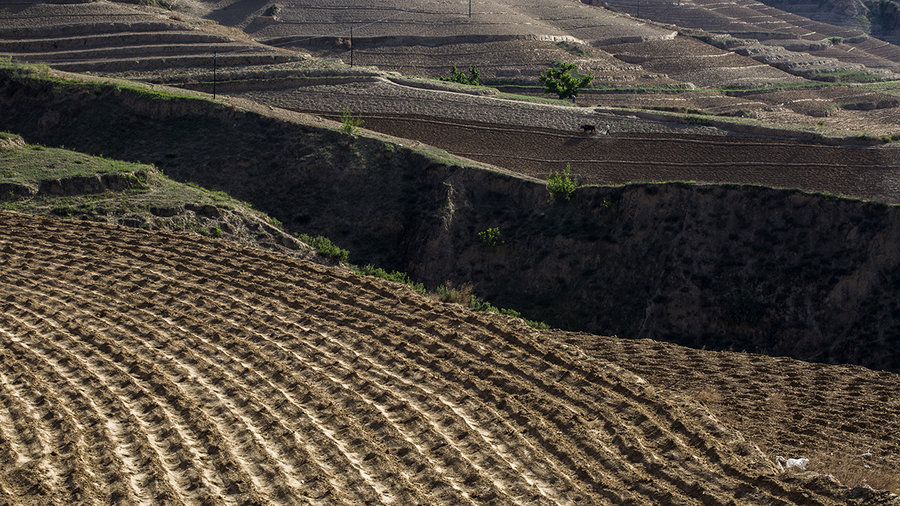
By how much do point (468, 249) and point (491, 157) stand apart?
713cm

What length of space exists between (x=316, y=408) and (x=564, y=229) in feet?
58.4

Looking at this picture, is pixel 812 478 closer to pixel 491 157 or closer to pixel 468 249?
pixel 468 249

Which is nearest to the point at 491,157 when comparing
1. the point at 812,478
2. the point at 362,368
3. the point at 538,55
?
the point at 362,368

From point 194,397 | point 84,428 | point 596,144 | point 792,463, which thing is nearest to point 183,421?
point 194,397

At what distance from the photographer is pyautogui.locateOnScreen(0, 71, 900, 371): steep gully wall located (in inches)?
1124

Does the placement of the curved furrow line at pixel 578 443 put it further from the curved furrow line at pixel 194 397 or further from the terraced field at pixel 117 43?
the terraced field at pixel 117 43

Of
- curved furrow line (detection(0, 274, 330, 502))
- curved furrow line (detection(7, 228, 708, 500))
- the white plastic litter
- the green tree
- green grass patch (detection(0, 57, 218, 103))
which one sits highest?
green grass patch (detection(0, 57, 218, 103))

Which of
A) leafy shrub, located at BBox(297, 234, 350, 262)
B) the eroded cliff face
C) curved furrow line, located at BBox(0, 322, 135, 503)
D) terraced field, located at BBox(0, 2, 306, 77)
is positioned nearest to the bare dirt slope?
the eroded cliff face

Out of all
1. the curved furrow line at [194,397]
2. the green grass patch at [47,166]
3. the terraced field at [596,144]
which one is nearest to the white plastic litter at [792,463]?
the curved furrow line at [194,397]

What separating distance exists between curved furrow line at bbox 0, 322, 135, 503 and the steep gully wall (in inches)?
633

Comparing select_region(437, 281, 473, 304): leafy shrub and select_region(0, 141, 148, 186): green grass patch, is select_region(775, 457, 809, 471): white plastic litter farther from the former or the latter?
select_region(0, 141, 148, 186): green grass patch

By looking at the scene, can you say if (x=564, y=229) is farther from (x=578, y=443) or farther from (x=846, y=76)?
(x=846, y=76)

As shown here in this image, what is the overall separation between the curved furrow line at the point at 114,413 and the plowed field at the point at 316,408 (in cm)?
4

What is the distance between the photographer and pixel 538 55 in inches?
2758
